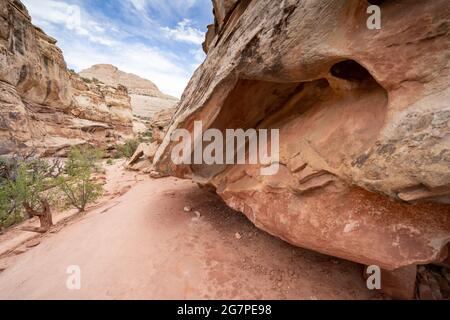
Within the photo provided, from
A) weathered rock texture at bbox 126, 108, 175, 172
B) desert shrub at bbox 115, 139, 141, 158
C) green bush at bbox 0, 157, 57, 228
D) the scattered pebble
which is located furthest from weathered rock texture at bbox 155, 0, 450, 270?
Result: desert shrub at bbox 115, 139, 141, 158

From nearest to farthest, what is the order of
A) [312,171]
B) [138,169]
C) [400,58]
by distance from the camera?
[400,58] < [312,171] < [138,169]

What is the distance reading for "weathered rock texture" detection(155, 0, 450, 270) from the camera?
1467mm

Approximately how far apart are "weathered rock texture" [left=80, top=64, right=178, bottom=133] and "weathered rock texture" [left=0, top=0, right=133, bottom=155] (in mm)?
27318

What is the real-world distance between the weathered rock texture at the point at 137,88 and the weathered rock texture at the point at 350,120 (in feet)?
146

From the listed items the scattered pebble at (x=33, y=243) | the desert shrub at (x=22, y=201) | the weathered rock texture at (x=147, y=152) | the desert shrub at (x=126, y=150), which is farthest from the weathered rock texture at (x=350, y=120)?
the desert shrub at (x=126, y=150)

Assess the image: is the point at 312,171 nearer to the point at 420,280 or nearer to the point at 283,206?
the point at 283,206

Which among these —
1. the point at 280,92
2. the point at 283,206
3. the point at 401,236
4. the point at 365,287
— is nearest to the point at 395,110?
the point at 401,236

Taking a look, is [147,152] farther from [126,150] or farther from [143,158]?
[126,150]

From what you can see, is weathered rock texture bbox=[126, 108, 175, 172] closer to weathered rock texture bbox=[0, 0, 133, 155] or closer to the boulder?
the boulder

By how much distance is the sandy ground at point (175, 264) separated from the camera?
2.29m

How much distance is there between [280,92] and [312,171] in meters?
1.50

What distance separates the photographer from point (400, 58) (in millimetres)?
1576

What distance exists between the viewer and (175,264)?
2.60 metres

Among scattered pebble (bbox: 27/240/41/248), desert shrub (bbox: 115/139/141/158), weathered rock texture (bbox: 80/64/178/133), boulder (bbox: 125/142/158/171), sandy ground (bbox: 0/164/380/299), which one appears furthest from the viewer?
weathered rock texture (bbox: 80/64/178/133)
